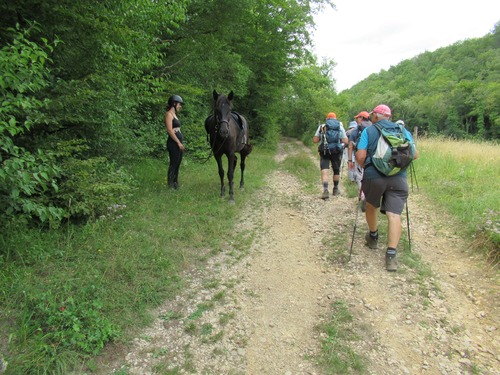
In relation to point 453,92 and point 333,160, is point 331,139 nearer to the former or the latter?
point 333,160

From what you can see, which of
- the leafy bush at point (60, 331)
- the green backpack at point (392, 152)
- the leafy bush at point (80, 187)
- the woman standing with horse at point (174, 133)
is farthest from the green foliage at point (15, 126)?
the green backpack at point (392, 152)

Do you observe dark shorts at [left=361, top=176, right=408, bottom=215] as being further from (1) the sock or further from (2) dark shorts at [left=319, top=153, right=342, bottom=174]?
(2) dark shorts at [left=319, top=153, right=342, bottom=174]

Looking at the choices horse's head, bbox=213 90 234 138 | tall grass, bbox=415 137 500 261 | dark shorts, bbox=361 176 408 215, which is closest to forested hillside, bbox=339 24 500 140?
tall grass, bbox=415 137 500 261

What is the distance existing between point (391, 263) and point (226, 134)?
13.1 feet

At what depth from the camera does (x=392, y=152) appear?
3914 mm

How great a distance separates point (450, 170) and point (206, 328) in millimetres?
9284

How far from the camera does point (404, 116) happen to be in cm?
7162

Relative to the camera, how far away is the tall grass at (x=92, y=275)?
91.0 inches

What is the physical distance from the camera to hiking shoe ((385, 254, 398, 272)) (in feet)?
13.2

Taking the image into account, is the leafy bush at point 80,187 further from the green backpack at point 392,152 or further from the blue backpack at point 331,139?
the blue backpack at point 331,139

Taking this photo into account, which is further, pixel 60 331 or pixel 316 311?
pixel 316 311

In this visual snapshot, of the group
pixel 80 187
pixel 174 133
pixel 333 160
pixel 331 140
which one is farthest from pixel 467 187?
pixel 80 187

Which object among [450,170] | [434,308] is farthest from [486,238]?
[450,170]

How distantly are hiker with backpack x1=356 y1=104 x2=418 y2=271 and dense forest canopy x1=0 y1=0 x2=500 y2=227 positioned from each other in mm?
3826
